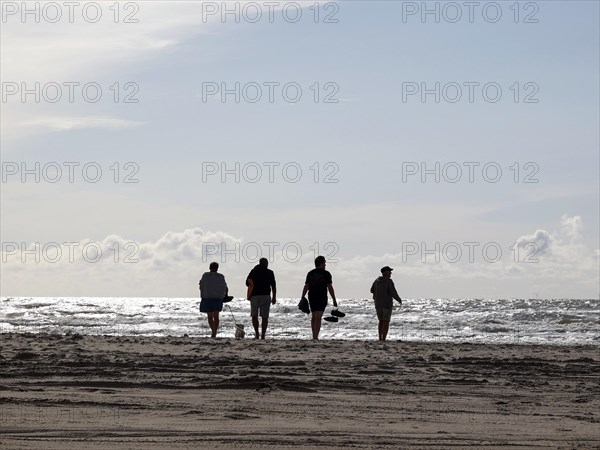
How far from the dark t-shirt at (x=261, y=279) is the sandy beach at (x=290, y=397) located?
304 centimetres

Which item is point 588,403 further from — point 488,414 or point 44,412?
point 44,412

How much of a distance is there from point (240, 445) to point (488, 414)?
277cm

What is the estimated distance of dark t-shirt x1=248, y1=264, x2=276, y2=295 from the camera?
Result: 17.0m

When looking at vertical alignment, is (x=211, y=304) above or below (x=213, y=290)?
below

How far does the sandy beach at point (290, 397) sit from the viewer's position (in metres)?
7.07

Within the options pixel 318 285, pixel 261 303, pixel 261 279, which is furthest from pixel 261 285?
pixel 318 285

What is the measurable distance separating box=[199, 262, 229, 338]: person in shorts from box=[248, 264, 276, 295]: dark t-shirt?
1.00 m

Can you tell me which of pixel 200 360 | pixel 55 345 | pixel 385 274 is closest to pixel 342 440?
pixel 200 360

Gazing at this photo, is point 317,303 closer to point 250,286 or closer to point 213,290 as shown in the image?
point 250,286

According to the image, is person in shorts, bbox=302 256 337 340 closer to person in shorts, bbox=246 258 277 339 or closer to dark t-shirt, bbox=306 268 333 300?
dark t-shirt, bbox=306 268 333 300

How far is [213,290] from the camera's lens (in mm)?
17734

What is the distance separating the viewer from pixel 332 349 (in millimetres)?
13555

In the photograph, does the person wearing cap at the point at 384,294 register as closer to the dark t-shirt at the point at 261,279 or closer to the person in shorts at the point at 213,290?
the dark t-shirt at the point at 261,279

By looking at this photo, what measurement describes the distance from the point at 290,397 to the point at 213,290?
8914 mm
